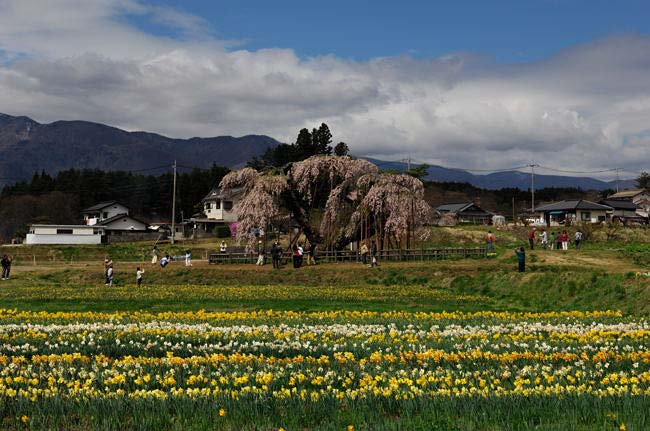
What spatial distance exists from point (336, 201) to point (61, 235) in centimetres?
5061

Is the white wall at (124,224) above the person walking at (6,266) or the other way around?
above

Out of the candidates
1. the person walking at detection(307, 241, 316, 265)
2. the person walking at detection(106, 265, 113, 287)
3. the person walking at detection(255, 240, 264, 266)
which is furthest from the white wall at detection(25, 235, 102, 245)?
the person walking at detection(106, 265, 113, 287)

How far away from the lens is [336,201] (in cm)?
4878

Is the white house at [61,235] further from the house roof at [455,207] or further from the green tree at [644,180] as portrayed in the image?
the green tree at [644,180]

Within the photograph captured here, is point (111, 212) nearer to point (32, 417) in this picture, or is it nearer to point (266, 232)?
point (266, 232)

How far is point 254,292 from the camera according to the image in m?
31.1

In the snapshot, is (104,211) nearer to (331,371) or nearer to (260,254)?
(260,254)

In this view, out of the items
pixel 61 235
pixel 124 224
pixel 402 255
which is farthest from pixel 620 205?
pixel 61 235

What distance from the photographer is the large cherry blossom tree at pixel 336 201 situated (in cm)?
4769

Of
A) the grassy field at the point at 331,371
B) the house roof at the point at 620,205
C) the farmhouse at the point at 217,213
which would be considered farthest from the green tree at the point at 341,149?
the grassy field at the point at 331,371

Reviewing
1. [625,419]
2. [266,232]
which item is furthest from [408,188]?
[625,419]

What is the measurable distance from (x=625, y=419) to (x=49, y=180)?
455 feet

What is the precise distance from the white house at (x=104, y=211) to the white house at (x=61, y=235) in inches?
785

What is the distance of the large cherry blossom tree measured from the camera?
1877 inches
